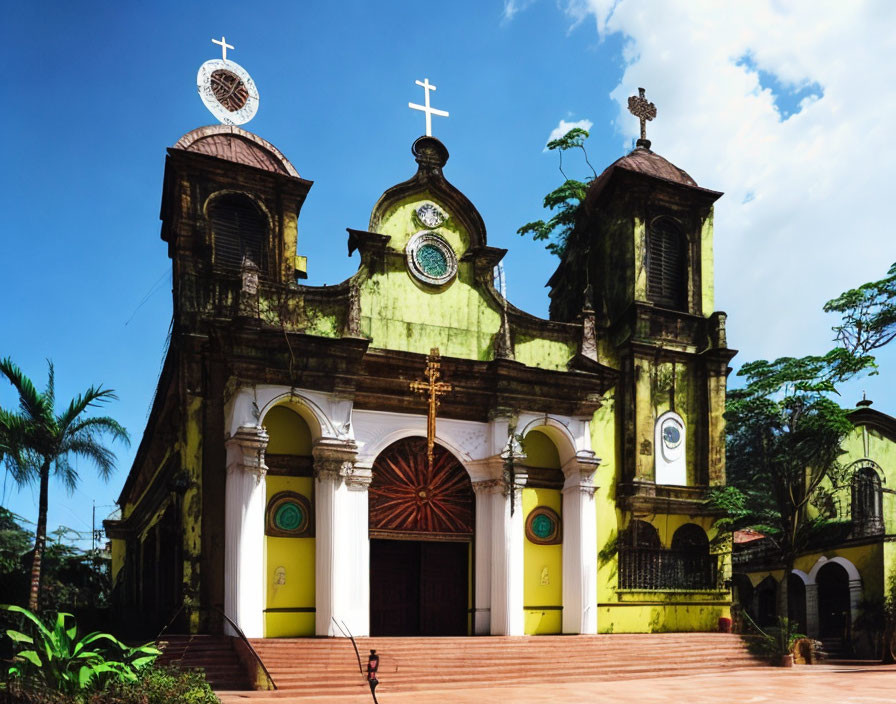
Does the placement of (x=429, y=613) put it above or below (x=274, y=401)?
below

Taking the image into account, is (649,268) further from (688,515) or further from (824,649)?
(824,649)

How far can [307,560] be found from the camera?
18.4 metres

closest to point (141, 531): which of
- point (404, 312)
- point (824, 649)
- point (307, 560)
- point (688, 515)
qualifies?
point (307, 560)

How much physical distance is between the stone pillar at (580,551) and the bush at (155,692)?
10629 mm

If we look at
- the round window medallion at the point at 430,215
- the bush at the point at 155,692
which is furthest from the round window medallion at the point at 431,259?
the bush at the point at 155,692

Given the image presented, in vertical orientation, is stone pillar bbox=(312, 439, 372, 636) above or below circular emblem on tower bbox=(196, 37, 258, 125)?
below

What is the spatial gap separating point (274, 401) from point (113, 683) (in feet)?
25.1

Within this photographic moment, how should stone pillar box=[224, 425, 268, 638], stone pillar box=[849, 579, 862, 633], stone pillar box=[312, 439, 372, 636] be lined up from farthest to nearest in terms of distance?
stone pillar box=[849, 579, 862, 633]
stone pillar box=[312, 439, 372, 636]
stone pillar box=[224, 425, 268, 638]

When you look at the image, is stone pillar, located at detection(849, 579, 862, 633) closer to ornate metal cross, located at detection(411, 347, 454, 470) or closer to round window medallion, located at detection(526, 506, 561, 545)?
round window medallion, located at detection(526, 506, 561, 545)

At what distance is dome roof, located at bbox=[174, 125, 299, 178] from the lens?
834 inches

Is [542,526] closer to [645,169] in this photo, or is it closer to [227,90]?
[645,169]

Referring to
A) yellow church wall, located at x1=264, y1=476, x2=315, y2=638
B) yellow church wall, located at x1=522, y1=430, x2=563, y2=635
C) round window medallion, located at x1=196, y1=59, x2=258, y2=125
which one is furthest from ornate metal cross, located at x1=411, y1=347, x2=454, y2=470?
round window medallion, located at x1=196, y1=59, x2=258, y2=125

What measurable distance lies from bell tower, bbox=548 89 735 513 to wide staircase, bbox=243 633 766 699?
3742 mm

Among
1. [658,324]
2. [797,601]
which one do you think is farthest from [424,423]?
[797,601]
